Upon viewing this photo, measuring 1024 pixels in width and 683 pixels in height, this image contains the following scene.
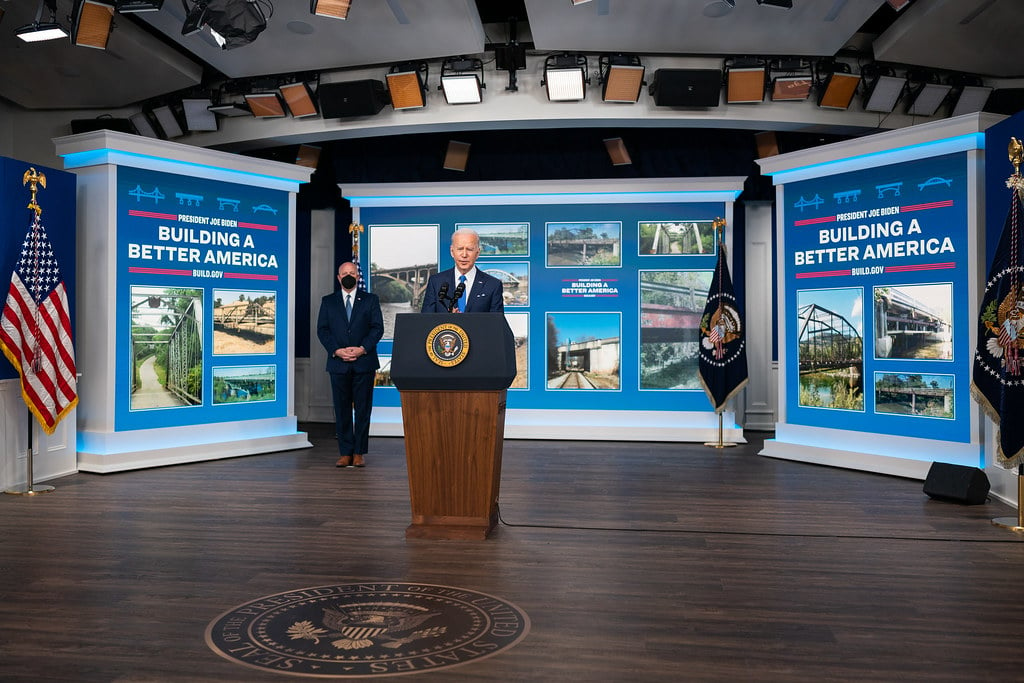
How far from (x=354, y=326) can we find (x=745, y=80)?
4641 mm

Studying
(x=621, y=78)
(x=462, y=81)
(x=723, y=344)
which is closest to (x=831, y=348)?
(x=723, y=344)

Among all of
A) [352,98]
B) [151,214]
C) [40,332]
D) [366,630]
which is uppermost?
[352,98]

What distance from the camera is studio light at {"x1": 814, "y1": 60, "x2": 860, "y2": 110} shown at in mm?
8344

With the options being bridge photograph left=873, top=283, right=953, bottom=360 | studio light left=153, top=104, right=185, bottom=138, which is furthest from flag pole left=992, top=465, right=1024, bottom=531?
studio light left=153, top=104, right=185, bottom=138

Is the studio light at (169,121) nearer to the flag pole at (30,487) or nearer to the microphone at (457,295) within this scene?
the flag pole at (30,487)

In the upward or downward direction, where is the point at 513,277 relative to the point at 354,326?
upward

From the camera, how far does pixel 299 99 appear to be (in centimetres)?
900

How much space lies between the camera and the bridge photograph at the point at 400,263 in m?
9.41

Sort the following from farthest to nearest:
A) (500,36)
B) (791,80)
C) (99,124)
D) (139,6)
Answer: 1. (99,124)
2. (500,36)
3. (791,80)
4. (139,6)

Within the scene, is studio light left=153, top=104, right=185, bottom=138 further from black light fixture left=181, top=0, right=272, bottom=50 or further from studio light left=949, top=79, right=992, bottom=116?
studio light left=949, top=79, right=992, bottom=116

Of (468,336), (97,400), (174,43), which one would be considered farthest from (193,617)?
(174,43)

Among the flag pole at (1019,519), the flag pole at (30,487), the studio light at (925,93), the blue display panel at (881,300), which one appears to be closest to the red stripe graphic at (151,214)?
the flag pole at (30,487)

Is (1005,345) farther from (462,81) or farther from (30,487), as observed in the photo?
(30,487)

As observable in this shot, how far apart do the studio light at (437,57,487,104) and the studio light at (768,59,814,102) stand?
2985mm
